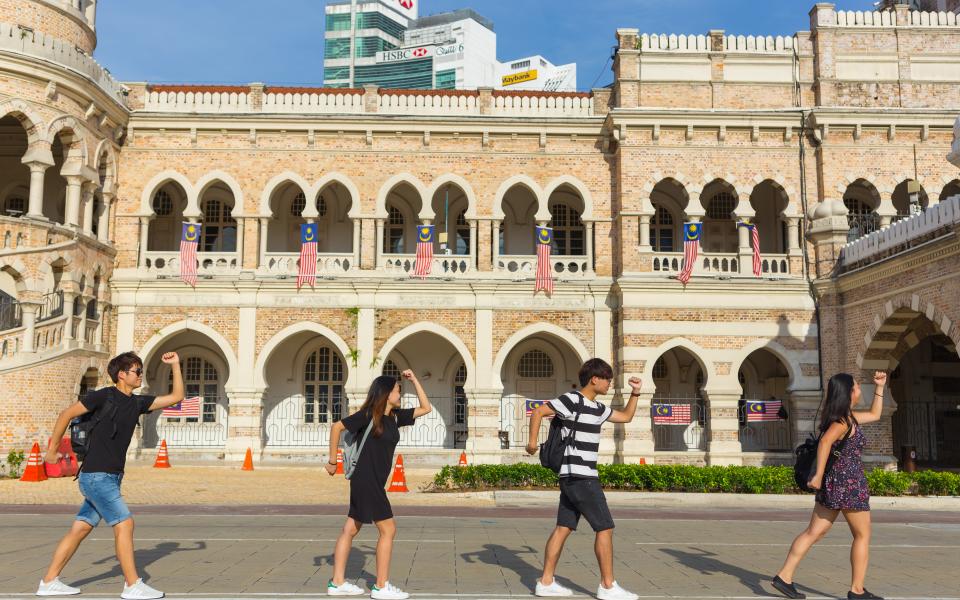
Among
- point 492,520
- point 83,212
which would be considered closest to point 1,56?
point 83,212

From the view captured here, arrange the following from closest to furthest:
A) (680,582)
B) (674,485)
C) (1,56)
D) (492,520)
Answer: (680,582), (492,520), (674,485), (1,56)

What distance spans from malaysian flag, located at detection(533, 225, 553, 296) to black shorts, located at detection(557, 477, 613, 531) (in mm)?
17475

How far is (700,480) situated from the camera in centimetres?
1645

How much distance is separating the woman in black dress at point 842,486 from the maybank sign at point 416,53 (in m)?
148

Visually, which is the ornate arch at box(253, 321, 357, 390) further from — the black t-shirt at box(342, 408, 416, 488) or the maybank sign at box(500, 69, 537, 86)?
the maybank sign at box(500, 69, 537, 86)

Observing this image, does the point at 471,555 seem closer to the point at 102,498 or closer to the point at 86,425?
the point at 102,498

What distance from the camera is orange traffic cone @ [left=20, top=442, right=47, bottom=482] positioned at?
18.5 metres

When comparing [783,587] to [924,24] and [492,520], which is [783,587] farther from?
[924,24]

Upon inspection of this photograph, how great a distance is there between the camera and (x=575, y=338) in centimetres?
2448

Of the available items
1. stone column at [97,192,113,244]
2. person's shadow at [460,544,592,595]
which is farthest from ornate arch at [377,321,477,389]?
Result: person's shadow at [460,544,592,595]

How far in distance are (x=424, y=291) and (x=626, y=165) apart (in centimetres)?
672

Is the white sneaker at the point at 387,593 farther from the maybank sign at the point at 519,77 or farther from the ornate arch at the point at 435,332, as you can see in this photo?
the maybank sign at the point at 519,77

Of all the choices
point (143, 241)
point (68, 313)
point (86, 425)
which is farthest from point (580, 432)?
point (143, 241)

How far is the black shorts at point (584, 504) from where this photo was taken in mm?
6898
